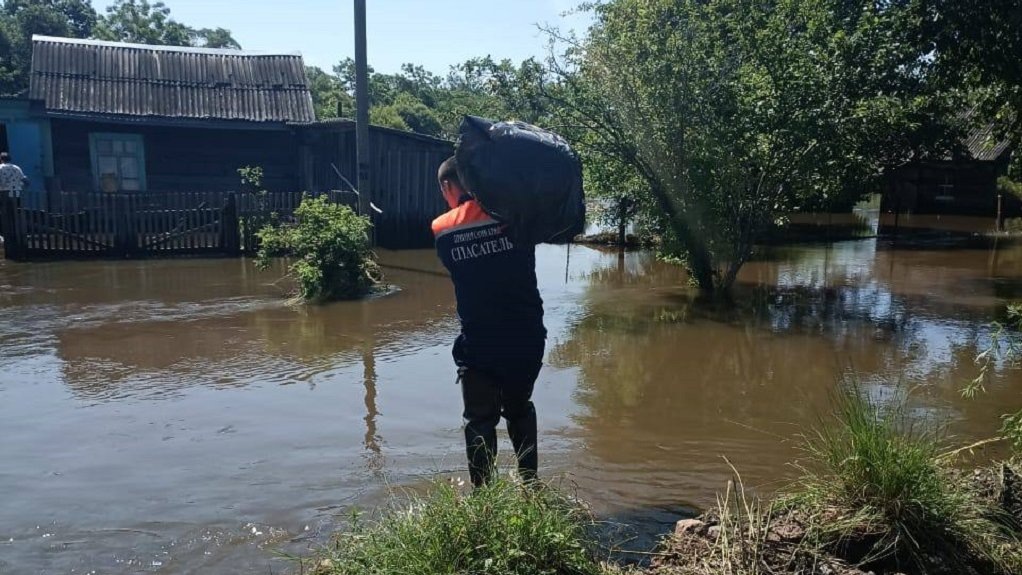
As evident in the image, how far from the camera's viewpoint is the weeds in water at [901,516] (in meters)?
3.39

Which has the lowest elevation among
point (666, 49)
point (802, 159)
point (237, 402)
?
point (237, 402)

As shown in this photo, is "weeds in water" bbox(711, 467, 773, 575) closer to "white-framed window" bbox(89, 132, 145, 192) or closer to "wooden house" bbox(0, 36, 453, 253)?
"wooden house" bbox(0, 36, 453, 253)

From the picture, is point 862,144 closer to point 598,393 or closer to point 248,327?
point 598,393

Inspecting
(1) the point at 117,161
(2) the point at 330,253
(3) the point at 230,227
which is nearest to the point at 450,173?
(2) the point at 330,253

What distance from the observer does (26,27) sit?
132 ft

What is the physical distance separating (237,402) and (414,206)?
1064cm

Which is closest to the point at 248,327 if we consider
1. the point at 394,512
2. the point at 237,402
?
the point at 237,402

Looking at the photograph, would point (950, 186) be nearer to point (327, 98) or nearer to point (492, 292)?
point (327, 98)

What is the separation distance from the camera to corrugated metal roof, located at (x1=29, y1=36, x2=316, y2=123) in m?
18.4

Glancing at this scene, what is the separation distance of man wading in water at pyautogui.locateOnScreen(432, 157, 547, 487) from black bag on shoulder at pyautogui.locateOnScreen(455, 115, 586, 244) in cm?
12

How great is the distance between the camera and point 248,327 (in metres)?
9.30

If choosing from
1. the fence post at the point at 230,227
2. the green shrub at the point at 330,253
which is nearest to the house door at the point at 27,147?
the fence post at the point at 230,227

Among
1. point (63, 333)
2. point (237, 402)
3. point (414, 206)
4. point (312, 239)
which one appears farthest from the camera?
point (414, 206)

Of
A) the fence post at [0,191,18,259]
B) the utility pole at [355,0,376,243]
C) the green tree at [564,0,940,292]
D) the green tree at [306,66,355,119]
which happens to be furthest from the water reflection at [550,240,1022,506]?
the green tree at [306,66,355,119]
